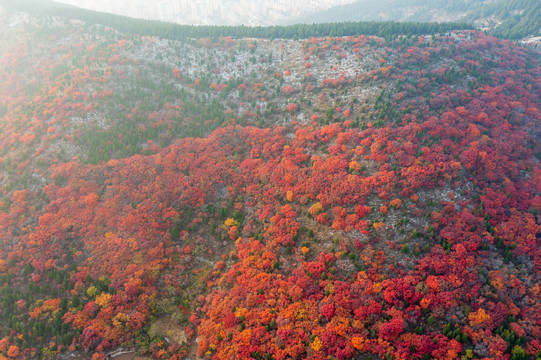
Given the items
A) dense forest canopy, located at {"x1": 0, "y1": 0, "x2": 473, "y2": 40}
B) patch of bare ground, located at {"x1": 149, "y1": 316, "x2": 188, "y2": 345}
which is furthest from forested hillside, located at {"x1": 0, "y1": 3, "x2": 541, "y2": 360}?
dense forest canopy, located at {"x1": 0, "y1": 0, "x2": 473, "y2": 40}

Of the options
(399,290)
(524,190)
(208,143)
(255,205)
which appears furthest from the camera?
(208,143)

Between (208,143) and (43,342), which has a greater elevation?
(208,143)

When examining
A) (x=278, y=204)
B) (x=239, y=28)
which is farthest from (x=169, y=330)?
(x=239, y=28)

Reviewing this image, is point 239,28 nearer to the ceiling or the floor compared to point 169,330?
nearer to the ceiling

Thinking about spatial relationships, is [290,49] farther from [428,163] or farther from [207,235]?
[207,235]

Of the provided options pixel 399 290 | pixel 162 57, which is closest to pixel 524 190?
pixel 399 290

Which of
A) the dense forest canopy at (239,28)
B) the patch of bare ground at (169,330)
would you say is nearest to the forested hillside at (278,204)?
the patch of bare ground at (169,330)

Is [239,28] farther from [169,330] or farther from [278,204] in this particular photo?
[169,330]

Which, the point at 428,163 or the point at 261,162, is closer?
the point at 428,163
